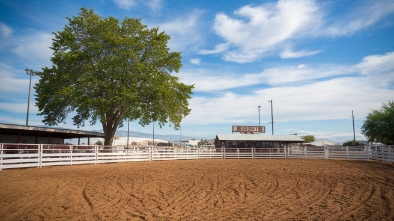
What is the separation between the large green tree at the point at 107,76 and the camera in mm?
24016

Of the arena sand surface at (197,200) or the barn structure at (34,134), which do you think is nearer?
the arena sand surface at (197,200)

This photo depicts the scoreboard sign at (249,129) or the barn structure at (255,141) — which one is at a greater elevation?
the scoreboard sign at (249,129)

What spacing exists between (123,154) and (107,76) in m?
7.66

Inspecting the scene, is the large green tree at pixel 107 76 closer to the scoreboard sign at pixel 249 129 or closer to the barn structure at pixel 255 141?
the barn structure at pixel 255 141

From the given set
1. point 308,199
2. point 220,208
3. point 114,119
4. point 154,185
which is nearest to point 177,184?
point 154,185

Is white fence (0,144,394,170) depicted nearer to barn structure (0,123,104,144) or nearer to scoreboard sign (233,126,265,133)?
barn structure (0,123,104,144)

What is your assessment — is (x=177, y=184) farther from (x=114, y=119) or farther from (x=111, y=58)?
(x=114, y=119)

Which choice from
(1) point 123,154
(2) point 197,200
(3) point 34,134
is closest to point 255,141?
(1) point 123,154

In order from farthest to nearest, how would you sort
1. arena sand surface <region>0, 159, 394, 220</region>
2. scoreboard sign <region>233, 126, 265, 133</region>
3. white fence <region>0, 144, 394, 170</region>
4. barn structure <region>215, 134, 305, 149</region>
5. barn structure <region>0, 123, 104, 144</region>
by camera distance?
scoreboard sign <region>233, 126, 265, 133</region> → barn structure <region>215, 134, 305, 149</region> → barn structure <region>0, 123, 104, 144</region> → white fence <region>0, 144, 394, 170</region> → arena sand surface <region>0, 159, 394, 220</region>

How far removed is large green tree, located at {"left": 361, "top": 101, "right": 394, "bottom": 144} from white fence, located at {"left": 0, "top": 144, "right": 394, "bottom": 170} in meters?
16.8

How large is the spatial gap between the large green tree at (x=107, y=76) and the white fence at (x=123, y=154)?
3.48 m

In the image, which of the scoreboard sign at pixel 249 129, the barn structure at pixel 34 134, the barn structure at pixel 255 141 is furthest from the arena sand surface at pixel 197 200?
the scoreboard sign at pixel 249 129

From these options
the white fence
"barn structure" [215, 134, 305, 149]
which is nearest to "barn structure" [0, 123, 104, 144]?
the white fence

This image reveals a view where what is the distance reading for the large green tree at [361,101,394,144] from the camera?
43.0m
